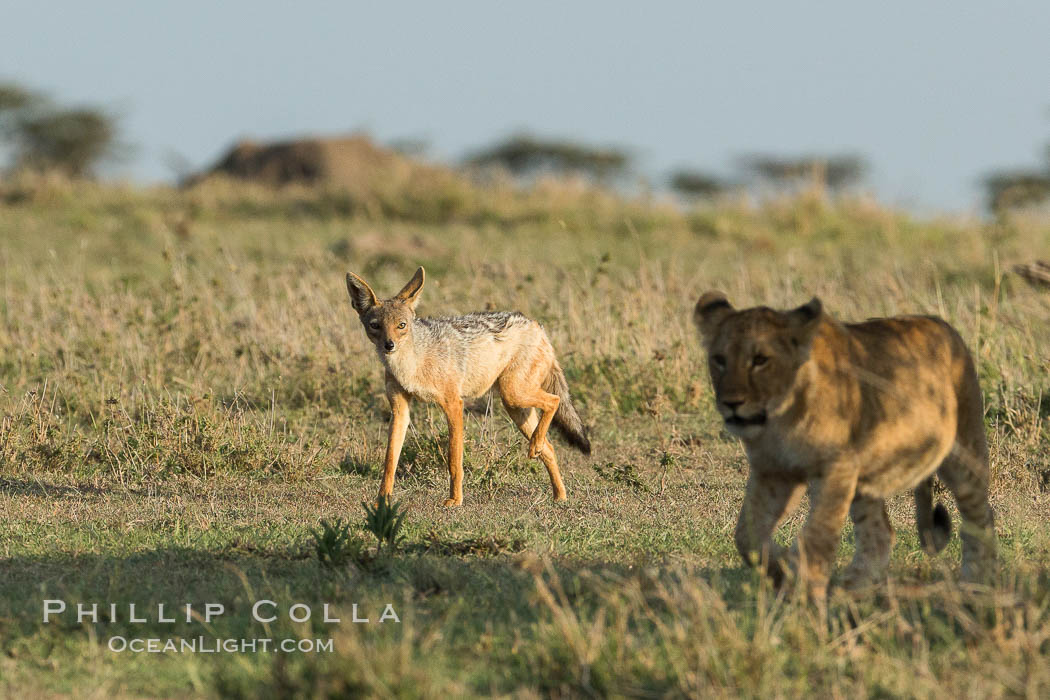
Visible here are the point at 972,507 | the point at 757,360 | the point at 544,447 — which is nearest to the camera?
the point at 757,360

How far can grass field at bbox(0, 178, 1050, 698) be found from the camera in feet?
13.5

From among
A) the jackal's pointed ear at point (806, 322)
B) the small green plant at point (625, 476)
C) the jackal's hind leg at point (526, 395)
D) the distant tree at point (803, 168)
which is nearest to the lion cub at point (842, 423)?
the jackal's pointed ear at point (806, 322)

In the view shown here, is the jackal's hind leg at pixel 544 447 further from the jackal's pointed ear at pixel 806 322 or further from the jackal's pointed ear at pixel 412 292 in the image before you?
the jackal's pointed ear at pixel 806 322

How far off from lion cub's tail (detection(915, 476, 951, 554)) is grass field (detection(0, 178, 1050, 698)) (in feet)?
0.43

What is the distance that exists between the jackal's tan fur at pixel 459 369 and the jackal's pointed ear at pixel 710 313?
283 cm


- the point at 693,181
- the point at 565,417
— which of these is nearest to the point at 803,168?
the point at 693,181

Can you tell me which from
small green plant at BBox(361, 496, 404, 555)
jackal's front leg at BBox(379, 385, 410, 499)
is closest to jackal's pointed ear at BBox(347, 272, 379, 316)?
jackal's front leg at BBox(379, 385, 410, 499)

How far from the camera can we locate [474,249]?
16203 mm

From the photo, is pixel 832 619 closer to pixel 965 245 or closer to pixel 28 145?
pixel 965 245

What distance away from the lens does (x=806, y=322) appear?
4.49 metres

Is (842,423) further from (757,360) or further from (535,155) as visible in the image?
(535,155)

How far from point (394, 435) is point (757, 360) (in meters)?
3.44

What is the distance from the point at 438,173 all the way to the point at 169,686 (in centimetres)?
1990

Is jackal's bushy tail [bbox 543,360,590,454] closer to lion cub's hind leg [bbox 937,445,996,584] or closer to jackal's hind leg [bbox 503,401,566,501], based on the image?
jackal's hind leg [bbox 503,401,566,501]
